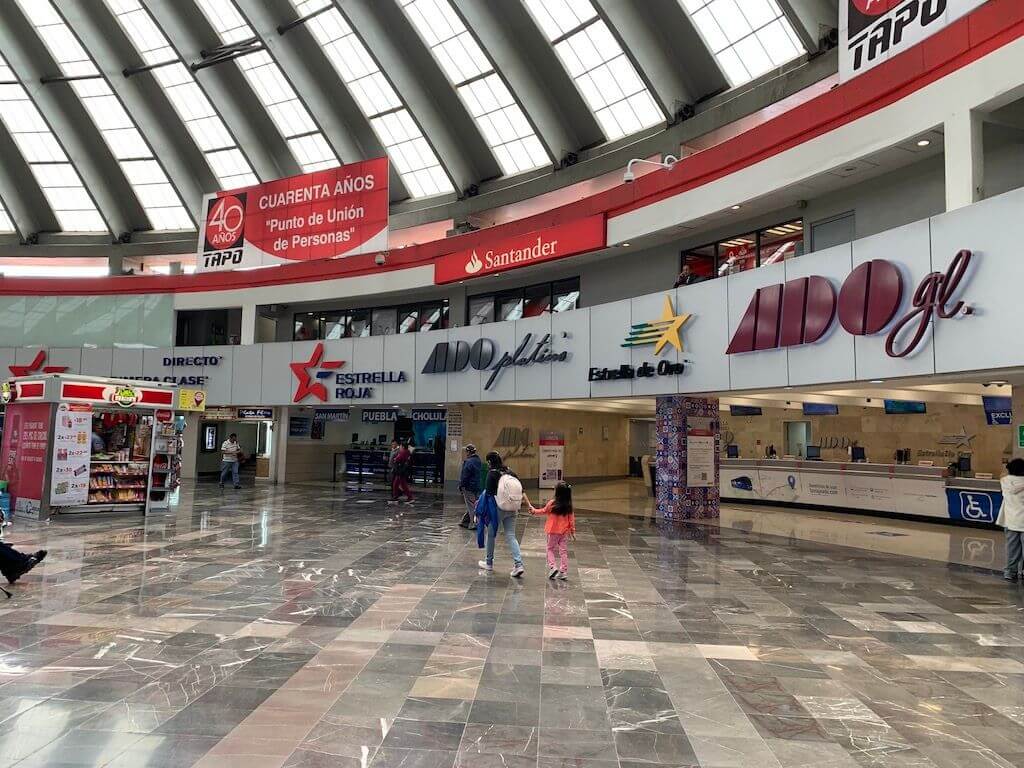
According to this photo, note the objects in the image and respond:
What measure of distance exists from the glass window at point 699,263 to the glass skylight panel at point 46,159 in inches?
1032

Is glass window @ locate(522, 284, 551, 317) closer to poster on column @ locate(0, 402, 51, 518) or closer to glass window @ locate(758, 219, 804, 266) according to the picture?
glass window @ locate(758, 219, 804, 266)

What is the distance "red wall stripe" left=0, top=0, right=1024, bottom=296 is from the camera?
10555 millimetres

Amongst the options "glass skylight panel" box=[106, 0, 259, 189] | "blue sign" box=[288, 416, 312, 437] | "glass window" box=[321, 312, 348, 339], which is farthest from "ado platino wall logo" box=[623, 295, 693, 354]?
"glass skylight panel" box=[106, 0, 259, 189]

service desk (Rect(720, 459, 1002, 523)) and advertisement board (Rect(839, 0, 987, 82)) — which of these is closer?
advertisement board (Rect(839, 0, 987, 82))

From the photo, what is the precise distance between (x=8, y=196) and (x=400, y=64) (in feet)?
64.9

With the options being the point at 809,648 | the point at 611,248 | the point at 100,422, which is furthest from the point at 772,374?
the point at 100,422

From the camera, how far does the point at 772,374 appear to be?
13352 millimetres

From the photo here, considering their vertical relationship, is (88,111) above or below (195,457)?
above

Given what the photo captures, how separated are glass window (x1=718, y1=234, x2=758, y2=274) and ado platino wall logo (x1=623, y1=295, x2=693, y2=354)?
195 cm

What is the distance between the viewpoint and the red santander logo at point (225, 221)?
20391mm

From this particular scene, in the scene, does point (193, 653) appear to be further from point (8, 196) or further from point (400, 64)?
point (8, 196)

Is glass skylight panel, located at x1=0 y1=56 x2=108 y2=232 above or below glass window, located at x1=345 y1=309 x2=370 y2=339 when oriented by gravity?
above

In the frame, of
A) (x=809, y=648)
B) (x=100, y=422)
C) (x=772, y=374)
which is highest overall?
(x=772, y=374)

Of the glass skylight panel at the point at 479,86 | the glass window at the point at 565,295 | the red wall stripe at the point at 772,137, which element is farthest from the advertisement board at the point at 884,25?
the glass skylight panel at the point at 479,86
